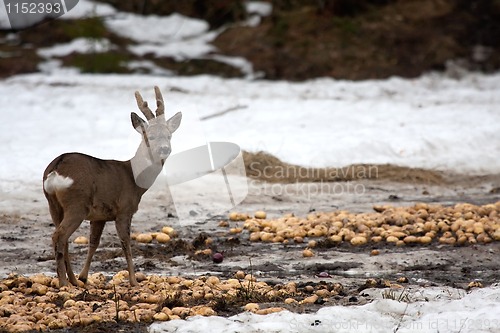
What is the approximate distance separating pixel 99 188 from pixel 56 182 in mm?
433

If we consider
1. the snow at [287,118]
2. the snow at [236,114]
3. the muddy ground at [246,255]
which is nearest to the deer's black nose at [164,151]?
the muddy ground at [246,255]

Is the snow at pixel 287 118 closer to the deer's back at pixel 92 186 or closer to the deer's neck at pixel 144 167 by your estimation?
the deer's neck at pixel 144 167

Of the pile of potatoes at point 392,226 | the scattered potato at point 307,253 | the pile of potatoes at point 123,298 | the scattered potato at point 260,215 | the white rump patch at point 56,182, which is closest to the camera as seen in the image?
the pile of potatoes at point 123,298

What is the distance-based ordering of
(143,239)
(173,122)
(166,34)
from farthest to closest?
(166,34), (143,239), (173,122)

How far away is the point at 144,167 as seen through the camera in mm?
7363

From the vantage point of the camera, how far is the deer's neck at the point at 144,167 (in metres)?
7.33

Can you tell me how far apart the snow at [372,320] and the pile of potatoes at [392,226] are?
2160 millimetres

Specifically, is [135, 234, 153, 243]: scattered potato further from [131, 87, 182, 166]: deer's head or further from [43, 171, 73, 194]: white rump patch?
[43, 171, 73, 194]: white rump patch

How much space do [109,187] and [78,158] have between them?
40 cm

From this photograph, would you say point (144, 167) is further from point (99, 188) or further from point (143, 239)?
point (143, 239)

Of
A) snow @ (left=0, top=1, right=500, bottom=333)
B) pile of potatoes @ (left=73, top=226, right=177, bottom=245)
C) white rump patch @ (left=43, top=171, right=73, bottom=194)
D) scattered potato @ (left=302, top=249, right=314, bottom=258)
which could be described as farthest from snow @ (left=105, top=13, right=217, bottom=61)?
white rump patch @ (left=43, top=171, right=73, bottom=194)

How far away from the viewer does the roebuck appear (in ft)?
21.6

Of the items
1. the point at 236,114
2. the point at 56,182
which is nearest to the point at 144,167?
the point at 56,182

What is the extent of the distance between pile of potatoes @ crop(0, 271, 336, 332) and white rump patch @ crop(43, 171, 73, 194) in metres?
0.83
